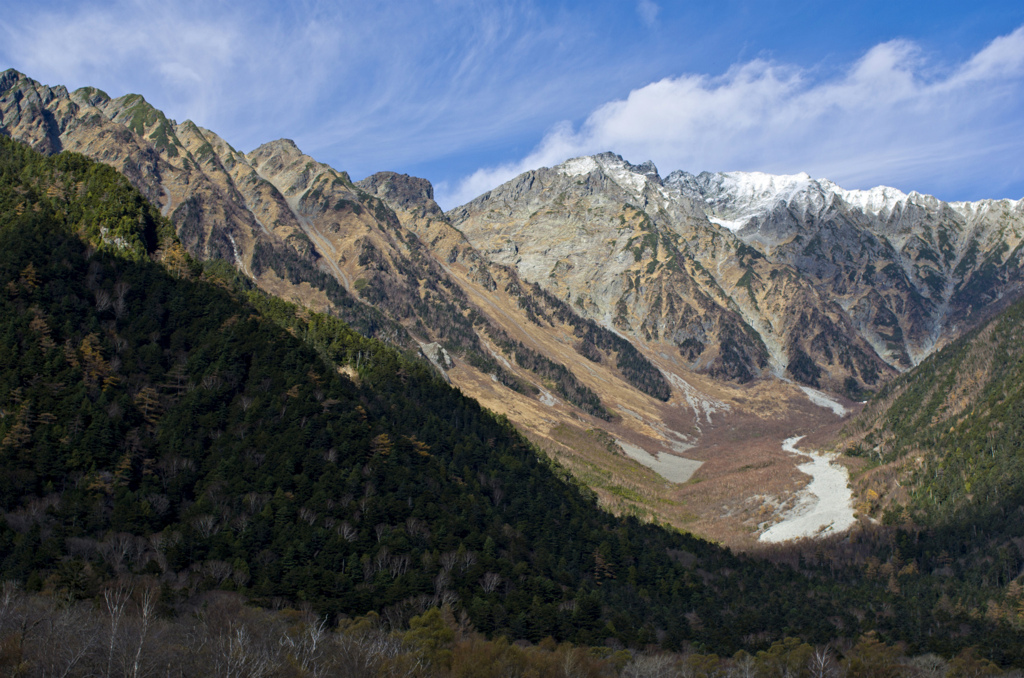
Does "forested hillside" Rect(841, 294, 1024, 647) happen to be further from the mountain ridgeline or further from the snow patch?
the mountain ridgeline

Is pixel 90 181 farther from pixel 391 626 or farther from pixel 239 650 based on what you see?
pixel 239 650

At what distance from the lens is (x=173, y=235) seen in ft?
452

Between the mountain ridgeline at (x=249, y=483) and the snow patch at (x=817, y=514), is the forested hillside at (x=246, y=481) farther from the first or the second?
the snow patch at (x=817, y=514)

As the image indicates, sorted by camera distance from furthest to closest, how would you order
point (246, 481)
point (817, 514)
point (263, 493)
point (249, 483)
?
point (817, 514) → point (246, 481) → point (249, 483) → point (263, 493)

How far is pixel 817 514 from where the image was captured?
6393 inches

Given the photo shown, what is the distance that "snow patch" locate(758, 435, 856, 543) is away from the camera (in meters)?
153

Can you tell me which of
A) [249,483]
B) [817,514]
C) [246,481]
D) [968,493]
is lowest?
A: [817,514]

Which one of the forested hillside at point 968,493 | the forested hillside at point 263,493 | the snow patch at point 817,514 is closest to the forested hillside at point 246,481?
the forested hillside at point 263,493

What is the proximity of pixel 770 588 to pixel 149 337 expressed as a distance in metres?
104

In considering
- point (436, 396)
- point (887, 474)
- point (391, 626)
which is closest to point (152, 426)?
point (391, 626)

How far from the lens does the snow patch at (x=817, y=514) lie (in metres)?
153

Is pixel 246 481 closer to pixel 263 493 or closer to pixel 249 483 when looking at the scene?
pixel 249 483

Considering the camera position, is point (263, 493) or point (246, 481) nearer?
point (263, 493)

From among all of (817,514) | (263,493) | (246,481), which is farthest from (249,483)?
(817,514)
